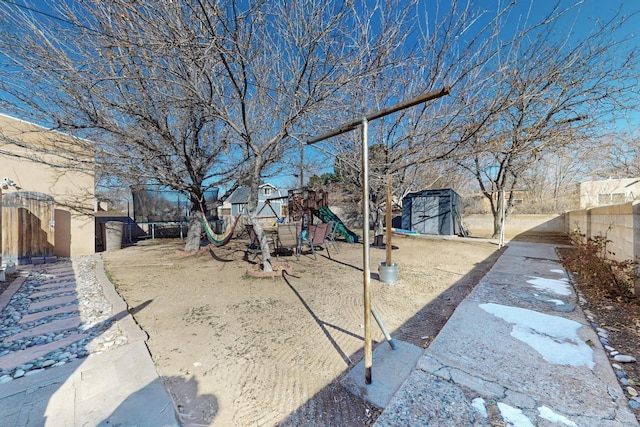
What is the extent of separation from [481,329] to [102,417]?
3058 mm

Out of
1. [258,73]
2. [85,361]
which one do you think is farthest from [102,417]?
[258,73]

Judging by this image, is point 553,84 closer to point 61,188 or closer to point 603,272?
point 603,272

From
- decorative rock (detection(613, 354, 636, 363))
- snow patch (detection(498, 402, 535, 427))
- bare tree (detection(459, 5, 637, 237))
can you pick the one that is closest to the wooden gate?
snow patch (detection(498, 402, 535, 427))

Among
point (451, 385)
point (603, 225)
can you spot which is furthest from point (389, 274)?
point (603, 225)

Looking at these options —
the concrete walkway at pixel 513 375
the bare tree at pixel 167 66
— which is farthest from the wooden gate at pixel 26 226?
the concrete walkway at pixel 513 375

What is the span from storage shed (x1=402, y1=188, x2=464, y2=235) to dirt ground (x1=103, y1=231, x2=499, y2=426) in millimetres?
7022

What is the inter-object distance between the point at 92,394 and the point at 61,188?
745 cm

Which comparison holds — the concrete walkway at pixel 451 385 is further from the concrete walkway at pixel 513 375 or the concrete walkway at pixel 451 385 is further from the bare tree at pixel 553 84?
the bare tree at pixel 553 84

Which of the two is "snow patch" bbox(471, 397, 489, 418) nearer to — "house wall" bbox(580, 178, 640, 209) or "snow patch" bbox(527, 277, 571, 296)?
"snow patch" bbox(527, 277, 571, 296)

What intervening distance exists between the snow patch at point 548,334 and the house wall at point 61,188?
28.0ft

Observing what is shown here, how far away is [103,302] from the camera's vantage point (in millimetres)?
3404

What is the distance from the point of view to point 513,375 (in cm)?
183

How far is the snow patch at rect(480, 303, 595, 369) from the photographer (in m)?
2.03

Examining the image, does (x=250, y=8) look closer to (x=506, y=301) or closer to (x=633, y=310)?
(x=506, y=301)
